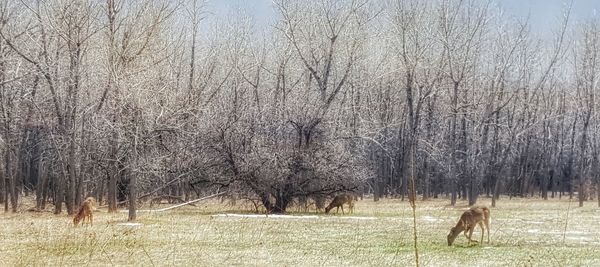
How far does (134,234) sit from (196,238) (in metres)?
1.54


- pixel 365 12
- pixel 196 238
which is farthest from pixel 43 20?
pixel 365 12

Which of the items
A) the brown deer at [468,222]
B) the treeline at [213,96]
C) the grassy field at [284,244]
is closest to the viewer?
the grassy field at [284,244]

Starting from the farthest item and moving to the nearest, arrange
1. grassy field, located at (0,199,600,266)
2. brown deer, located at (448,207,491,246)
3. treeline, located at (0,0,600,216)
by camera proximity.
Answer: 1. treeline, located at (0,0,600,216)
2. brown deer, located at (448,207,491,246)
3. grassy field, located at (0,199,600,266)

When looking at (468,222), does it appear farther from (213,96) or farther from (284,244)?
(213,96)

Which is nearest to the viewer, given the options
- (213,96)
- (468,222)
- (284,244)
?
(284,244)

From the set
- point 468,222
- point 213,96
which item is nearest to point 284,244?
point 468,222

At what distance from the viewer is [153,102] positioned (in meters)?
30.2

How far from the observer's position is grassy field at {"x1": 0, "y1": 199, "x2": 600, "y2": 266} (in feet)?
47.4

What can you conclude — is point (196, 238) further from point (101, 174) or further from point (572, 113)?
point (572, 113)

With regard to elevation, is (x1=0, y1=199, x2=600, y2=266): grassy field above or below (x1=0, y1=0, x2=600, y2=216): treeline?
below

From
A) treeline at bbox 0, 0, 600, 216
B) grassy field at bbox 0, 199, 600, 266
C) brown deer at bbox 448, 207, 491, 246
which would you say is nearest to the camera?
grassy field at bbox 0, 199, 600, 266

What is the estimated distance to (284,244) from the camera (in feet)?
58.0

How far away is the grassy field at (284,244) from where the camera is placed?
14438 mm

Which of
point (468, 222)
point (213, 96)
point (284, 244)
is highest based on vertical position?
point (213, 96)
